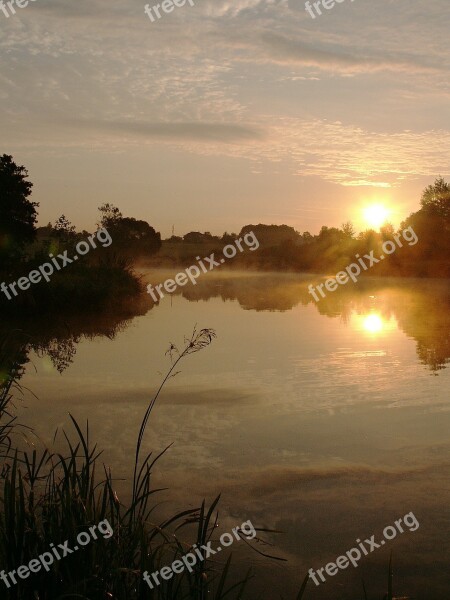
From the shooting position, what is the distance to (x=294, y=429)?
7750mm

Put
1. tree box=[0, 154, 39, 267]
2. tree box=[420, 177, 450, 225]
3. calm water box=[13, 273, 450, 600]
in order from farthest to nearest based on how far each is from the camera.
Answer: tree box=[420, 177, 450, 225], tree box=[0, 154, 39, 267], calm water box=[13, 273, 450, 600]

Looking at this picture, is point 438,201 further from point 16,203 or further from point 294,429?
point 294,429

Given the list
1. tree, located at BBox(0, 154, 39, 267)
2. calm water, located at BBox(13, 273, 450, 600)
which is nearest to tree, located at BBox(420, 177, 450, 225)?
tree, located at BBox(0, 154, 39, 267)

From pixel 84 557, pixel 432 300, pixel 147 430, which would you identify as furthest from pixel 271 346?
pixel 432 300

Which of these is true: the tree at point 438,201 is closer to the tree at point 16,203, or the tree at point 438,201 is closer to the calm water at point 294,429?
the tree at point 16,203

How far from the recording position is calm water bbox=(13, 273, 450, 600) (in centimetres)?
480

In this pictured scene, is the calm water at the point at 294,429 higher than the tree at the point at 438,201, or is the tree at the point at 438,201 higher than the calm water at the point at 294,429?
the tree at the point at 438,201

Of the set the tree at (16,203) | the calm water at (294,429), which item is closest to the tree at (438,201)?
the tree at (16,203)

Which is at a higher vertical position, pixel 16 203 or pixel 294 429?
pixel 16 203

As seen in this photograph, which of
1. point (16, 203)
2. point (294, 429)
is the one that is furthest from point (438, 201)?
point (294, 429)

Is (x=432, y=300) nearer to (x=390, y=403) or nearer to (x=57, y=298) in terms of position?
(x=57, y=298)

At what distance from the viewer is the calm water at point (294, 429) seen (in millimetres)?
4797

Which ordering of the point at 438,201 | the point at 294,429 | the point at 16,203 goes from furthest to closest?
the point at 438,201, the point at 16,203, the point at 294,429

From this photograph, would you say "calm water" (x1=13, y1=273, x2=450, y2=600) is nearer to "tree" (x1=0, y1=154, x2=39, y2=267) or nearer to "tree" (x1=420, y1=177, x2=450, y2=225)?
"tree" (x1=0, y1=154, x2=39, y2=267)
